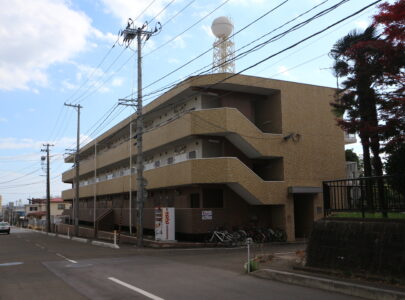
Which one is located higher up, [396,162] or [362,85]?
[362,85]

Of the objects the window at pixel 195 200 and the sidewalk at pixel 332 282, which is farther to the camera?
the window at pixel 195 200

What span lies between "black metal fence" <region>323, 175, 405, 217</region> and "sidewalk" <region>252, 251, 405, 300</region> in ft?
6.69

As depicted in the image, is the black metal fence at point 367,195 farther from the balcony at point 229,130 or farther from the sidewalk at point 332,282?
the balcony at point 229,130

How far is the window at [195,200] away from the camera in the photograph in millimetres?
26875

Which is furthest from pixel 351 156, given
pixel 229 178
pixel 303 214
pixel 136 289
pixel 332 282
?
pixel 136 289

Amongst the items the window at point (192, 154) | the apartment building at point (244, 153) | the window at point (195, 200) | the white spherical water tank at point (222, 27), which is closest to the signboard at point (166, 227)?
the apartment building at point (244, 153)

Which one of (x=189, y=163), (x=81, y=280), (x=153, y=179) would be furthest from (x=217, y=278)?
(x=153, y=179)

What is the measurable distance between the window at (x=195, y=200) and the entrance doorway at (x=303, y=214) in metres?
7.18

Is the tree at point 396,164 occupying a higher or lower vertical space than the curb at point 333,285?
higher

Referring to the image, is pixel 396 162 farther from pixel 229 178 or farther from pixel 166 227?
pixel 166 227

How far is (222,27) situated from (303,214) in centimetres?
1500

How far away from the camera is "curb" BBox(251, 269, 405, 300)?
8219 millimetres

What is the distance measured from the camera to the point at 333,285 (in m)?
9.41

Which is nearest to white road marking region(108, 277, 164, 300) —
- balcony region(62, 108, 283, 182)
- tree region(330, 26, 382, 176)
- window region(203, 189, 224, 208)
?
tree region(330, 26, 382, 176)
